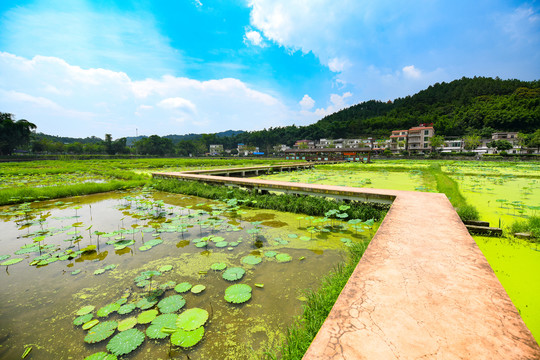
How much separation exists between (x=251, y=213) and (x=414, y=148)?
62492 millimetres

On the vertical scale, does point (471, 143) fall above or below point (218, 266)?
above

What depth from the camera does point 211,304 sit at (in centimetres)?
226

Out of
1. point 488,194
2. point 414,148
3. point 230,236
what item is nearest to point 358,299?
point 230,236

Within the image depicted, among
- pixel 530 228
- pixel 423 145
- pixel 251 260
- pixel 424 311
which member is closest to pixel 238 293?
pixel 251 260

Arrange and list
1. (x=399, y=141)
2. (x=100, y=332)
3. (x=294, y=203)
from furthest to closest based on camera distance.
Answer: (x=399, y=141) → (x=294, y=203) → (x=100, y=332)

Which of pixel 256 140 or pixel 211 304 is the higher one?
pixel 256 140

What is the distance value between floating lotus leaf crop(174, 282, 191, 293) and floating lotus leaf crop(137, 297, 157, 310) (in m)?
0.25

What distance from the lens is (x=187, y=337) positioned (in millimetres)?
1792

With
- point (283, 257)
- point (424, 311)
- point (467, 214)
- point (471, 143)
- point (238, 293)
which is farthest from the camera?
point (471, 143)

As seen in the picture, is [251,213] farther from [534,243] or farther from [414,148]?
[414,148]

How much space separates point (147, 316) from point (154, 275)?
2.72ft

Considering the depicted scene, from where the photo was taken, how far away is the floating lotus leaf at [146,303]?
7.14 ft

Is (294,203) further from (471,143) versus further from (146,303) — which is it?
(471,143)

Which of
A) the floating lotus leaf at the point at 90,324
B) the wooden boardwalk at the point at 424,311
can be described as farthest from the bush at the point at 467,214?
the floating lotus leaf at the point at 90,324
